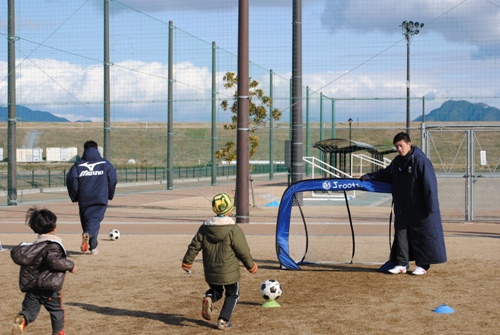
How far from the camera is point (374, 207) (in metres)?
23.0

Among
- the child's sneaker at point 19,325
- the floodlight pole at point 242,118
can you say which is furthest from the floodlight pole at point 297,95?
the child's sneaker at point 19,325

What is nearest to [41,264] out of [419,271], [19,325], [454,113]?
[19,325]

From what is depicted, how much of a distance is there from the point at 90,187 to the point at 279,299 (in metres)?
4.45

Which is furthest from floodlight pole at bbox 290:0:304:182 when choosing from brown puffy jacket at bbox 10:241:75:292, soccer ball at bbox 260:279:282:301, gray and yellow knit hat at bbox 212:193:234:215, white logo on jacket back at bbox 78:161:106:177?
brown puffy jacket at bbox 10:241:75:292

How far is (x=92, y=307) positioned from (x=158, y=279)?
1861 millimetres

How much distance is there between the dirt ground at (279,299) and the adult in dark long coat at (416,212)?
0.30 metres

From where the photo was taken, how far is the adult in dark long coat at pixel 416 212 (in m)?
10.2

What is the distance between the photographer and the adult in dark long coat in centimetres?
1018

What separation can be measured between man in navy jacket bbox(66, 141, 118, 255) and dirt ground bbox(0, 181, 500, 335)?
55cm

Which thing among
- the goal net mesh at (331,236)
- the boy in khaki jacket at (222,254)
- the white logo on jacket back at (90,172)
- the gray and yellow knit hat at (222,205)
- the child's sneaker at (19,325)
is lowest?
the goal net mesh at (331,236)

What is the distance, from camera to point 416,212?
10.3 m

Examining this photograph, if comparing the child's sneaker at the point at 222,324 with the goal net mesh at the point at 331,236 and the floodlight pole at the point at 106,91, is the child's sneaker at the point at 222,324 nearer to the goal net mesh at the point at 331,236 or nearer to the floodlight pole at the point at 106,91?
the goal net mesh at the point at 331,236

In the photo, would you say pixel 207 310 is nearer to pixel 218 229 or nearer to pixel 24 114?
pixel 218 229

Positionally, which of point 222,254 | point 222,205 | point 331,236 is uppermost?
point 222,205
